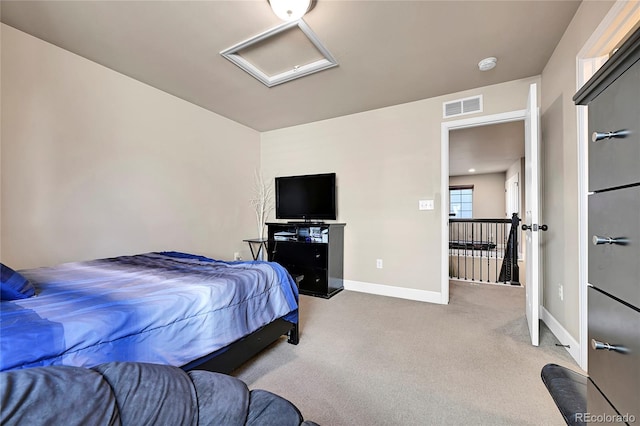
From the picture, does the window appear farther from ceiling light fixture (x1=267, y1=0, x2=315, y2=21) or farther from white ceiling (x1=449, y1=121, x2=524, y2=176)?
ceiling light fixture (x1=267, y1=0, x2=315, y2=21)

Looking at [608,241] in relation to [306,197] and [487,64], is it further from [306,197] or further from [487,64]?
[306,197]

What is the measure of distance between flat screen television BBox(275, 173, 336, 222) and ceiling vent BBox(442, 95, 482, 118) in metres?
1.58

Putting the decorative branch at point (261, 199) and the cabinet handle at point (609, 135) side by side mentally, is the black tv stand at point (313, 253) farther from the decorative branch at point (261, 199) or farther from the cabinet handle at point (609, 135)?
the cabinet handle at point (609, 135)

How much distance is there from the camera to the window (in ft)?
31.2

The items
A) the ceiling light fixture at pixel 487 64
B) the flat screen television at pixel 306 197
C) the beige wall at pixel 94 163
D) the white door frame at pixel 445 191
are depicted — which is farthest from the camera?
the flat screen television at pixel 306 197

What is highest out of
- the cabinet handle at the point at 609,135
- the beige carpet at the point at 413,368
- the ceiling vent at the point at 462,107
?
the ceiling vent at the point at 462,107

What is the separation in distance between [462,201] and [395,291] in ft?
25.0

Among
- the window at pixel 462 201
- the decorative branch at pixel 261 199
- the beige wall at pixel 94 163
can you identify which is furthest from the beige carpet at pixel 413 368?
the window at pixel 462 201

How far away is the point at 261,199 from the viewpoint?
4.49 meters

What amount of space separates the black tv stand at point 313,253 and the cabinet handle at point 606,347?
2874 mm

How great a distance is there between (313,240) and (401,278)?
1.24 meters

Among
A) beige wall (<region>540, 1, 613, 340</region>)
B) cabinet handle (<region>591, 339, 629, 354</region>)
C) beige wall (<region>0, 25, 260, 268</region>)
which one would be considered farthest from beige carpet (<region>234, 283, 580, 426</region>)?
beige wall (<region>0, 25, 260, 268</region>)

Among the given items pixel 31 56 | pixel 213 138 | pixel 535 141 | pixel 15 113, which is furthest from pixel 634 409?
pixel 213 138

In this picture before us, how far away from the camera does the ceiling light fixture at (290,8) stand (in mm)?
1760
